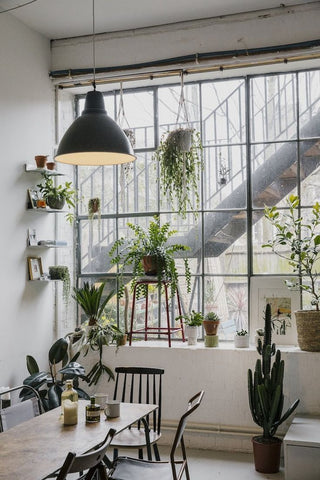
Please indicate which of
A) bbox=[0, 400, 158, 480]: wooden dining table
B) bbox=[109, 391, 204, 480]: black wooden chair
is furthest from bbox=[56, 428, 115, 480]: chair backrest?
bbox=[109, 391, 204, 480]: black wooden chair

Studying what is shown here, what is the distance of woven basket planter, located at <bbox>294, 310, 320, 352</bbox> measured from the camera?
15.6ft

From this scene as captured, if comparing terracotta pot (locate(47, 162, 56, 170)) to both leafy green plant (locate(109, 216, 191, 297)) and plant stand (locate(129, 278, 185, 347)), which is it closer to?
leafy green plant (locate(109, 216, 191, 297))

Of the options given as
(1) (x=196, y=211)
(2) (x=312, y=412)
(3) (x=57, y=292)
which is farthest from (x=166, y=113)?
(2) (x=312, y=412)

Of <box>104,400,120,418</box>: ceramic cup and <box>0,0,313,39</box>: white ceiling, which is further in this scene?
<box>0,0,313,39</box>: white ceiling

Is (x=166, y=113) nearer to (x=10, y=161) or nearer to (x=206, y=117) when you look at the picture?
(x=206, y=117)

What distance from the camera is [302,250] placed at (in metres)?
4.98

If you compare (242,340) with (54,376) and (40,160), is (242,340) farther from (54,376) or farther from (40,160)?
(40,160)

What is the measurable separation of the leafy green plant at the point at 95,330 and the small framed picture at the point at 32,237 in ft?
1.98

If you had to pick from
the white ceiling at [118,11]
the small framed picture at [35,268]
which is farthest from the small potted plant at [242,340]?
the white ceiling at [118,11]

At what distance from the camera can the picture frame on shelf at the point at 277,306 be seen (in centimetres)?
516

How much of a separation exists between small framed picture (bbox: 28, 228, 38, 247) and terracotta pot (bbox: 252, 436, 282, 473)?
8.31 feet

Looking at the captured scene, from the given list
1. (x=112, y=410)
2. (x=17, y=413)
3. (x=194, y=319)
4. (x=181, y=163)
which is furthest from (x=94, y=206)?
(x=112, y=410)

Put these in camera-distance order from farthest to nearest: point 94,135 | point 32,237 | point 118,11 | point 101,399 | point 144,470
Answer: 1. point 32,237
2. point 118,11
3. point 101,399
4. point 144,470
5. point 94,135

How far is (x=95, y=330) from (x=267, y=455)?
1856mm
